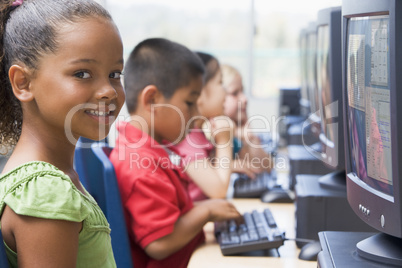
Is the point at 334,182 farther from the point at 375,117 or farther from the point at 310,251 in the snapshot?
the point at 375,117

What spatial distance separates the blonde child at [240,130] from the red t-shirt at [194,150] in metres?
0.26

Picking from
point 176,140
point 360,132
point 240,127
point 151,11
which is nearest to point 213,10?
point 151,11

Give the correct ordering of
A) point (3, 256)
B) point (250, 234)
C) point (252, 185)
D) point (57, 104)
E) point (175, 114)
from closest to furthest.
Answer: point (3, 256), point (57, 104), point (250, 234), point (175, 114), point (252, 185)

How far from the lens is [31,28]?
3.02 ft

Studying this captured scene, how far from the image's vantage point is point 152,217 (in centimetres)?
138

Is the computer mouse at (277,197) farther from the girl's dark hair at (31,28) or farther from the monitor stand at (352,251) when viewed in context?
the girl's dark hair at (31,28)

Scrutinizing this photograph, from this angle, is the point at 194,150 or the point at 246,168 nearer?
the point at 194,150

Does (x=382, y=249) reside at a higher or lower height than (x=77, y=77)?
lower

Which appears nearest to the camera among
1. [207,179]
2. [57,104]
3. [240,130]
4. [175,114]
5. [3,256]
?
[3,256]

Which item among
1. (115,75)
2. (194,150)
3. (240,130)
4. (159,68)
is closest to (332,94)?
(159,68)

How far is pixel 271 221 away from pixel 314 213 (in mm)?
146

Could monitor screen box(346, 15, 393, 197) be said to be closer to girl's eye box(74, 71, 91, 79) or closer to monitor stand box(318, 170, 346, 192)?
monitor stand box(318, 170, 346, 192)

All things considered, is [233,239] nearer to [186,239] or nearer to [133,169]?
[186,239]

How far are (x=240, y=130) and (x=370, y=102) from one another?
2.02 m
